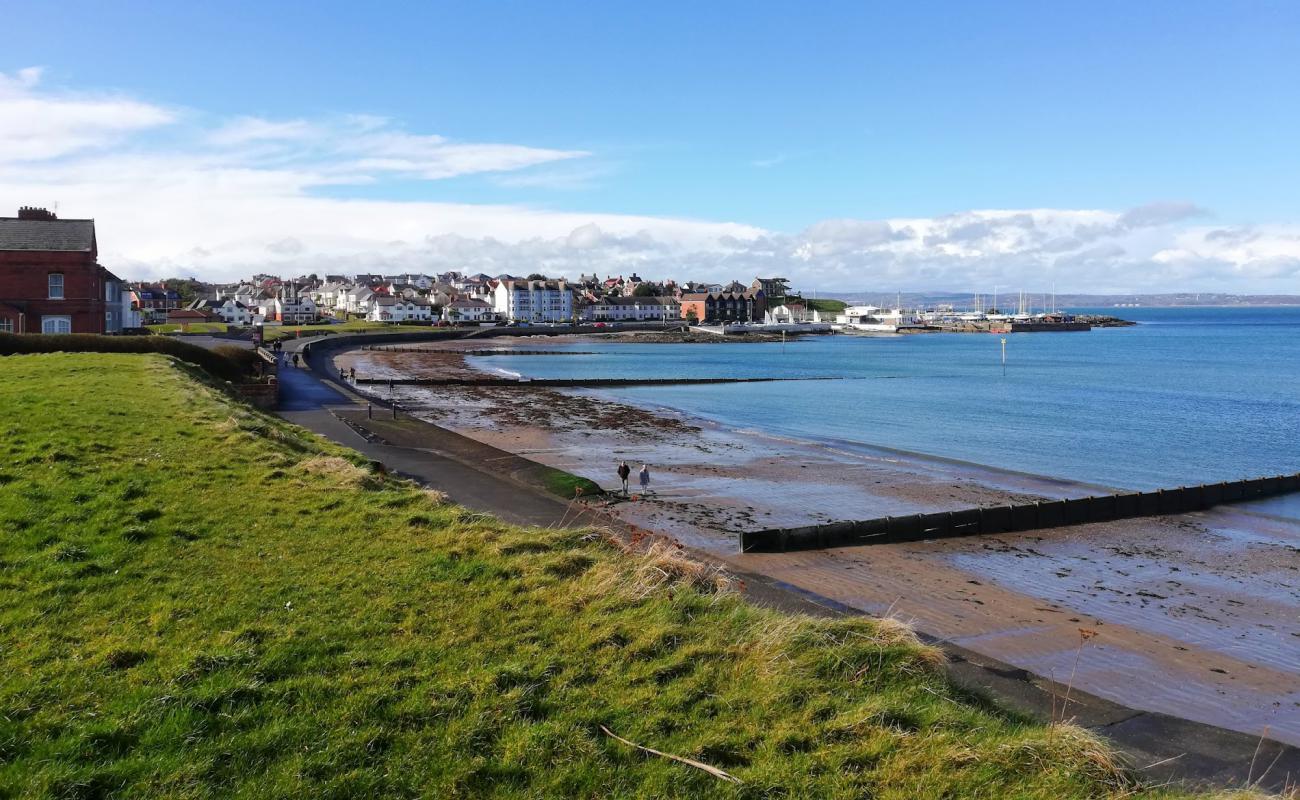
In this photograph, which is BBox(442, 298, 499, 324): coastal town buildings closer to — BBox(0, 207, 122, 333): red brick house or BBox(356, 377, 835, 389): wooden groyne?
BBox(356, 377, 835, 389): wooden groyne

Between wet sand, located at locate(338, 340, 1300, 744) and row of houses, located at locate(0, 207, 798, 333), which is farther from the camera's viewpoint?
row of houses, located at locate(0, 207, 798, 333)

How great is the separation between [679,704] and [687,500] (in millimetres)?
17872

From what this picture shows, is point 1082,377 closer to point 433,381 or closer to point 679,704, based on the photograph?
point 433,381

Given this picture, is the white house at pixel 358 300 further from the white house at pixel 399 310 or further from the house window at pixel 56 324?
the house window at pixel 56 324

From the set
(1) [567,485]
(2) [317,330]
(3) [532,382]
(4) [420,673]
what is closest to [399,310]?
(2) [317,330]

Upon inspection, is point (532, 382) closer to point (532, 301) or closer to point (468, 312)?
point (468, 312)

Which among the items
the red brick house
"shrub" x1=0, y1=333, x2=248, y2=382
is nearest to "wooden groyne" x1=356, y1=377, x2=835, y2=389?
"shrub" x1=0, y1=333, x2=248, y2=382

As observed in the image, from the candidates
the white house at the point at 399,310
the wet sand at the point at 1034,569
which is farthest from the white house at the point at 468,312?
the wet sand at the point at 1034,569

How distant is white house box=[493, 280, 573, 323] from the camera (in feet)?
600

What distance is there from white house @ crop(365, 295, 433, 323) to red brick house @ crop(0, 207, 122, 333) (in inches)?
4613

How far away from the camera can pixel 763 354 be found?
123 meters

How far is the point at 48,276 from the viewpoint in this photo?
48062 mm

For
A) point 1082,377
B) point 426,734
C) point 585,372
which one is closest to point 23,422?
point 426,734

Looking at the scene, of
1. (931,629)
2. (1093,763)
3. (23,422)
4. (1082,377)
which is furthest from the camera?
(1082,377)
